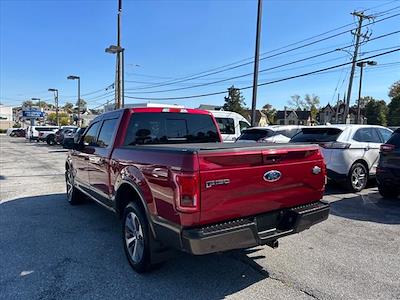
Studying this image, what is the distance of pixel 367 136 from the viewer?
30.2 ft

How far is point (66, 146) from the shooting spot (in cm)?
689

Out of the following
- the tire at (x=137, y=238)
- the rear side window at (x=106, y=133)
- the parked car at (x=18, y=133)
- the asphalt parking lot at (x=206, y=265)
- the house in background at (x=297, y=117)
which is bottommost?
the parked car at (x=18, y=133)

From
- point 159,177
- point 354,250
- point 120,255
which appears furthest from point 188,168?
point 354,250

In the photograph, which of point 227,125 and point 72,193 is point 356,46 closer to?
point 227,125

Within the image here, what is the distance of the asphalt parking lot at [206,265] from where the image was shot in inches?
145

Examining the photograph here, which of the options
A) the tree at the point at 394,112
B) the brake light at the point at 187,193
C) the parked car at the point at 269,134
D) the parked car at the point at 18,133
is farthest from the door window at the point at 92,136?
the tree at the point at 394,112

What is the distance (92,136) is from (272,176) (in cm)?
364

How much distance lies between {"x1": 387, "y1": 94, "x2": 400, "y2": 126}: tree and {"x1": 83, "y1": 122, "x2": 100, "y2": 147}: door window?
8231 centimetres

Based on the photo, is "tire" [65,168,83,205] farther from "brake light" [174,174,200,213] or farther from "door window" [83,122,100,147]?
"brake light" [174,174,200,213]

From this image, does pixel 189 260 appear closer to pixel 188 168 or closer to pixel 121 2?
pixel 188 168

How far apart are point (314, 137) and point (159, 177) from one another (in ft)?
20.9

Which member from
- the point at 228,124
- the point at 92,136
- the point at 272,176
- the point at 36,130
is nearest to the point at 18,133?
the point at 36,130

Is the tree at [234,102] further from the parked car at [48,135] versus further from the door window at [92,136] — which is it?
the door window at [92,136]

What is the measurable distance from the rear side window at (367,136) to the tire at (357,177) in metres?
0.67
